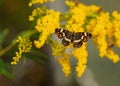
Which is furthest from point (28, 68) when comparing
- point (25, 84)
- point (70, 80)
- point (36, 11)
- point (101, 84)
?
point (36, 11)

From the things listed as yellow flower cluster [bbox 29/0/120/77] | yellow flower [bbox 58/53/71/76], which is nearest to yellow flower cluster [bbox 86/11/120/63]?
yellow flower cluster [bbox 29/0/120/77]

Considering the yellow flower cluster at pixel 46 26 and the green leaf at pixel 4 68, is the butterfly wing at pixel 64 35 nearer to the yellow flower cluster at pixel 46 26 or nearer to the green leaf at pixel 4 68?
the yellow flower cluster at pixel 46 26

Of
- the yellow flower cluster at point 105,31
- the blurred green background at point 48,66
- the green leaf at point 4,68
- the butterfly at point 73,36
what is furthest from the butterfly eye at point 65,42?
the blurred green background at point 48,66

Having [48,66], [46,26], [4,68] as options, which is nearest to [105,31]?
[46,26]

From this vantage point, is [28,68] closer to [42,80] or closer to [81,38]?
[42,80]

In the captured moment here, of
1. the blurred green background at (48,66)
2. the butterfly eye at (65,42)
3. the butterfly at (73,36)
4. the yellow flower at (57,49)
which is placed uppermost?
the butterfly at (73,36)

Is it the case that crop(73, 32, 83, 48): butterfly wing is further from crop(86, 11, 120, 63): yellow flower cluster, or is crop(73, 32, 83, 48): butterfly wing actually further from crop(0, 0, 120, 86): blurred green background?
crop(0, 0, 120, 86): blurred green background
